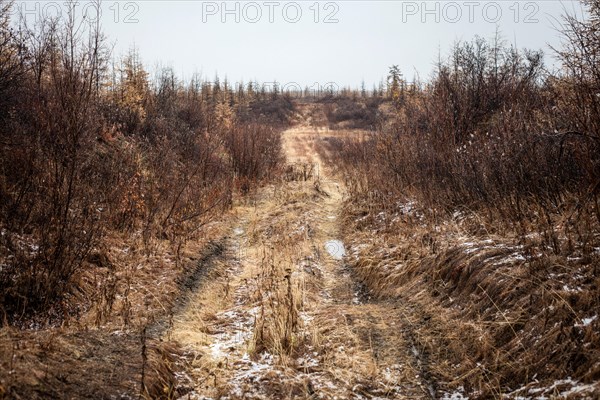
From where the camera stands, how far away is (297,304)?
558cm

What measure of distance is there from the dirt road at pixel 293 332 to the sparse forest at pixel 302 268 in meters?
0.03

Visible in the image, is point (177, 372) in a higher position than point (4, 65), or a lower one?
lower

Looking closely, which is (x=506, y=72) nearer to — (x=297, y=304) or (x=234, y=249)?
(x=234, y=249)

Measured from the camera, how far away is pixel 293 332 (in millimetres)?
4723

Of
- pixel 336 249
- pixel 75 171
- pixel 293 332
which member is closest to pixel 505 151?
pixel 336 249

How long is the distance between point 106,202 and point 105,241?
132 centimetres

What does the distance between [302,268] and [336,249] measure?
1.63m

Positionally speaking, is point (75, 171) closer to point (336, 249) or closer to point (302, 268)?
point (302, 268)

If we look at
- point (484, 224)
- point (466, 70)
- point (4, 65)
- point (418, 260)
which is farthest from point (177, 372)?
point (466, 70)

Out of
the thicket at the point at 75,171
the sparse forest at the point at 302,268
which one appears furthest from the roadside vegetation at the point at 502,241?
the thicket at the point at 75,171

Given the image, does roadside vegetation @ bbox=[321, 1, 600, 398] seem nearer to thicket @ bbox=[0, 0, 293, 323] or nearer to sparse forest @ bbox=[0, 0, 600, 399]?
sparse forest @ bbox=[0, 0, 600, 399]

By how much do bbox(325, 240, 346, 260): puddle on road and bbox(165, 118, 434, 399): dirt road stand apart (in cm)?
4

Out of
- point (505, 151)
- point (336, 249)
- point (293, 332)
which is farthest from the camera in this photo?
point (336, 249)

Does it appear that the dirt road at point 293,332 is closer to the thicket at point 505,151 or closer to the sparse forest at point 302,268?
the sparse forest at point 302,268
